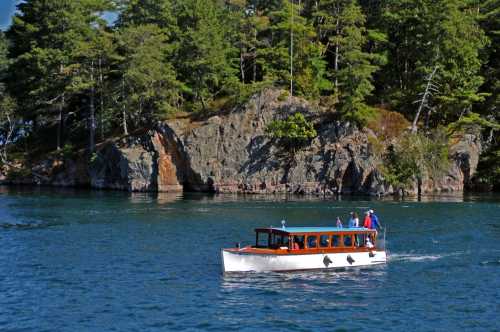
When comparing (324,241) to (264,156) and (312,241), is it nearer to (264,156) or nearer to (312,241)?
(312,241)

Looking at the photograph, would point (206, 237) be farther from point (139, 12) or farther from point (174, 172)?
point (139, 12)

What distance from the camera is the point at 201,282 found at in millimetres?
33062

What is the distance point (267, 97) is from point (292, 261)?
5194 centimetres

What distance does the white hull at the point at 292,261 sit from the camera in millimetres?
35188

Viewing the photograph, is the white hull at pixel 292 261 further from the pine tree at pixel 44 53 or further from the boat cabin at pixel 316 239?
the pine tree at pixel 44 53

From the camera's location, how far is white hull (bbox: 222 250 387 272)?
115 feet

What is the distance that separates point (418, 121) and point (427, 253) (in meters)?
50.3

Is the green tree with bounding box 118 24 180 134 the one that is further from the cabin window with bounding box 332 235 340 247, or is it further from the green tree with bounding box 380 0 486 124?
the cabin window with bounding box 332 235 340 247

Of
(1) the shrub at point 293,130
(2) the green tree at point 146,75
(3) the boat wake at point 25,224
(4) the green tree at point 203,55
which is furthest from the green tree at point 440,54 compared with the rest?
(3) the boat wake at point 25,224

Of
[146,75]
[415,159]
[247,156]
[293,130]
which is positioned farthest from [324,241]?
[146,75]

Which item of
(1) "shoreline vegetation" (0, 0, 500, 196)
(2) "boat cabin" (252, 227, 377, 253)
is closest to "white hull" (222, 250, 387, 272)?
(2) "boat cabin" (252, 227, 377, 253)

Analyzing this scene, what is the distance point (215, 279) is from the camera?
33.8 m

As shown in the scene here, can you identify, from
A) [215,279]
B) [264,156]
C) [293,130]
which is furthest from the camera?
[264,156]

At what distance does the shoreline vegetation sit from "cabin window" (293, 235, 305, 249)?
41727 millimetres
